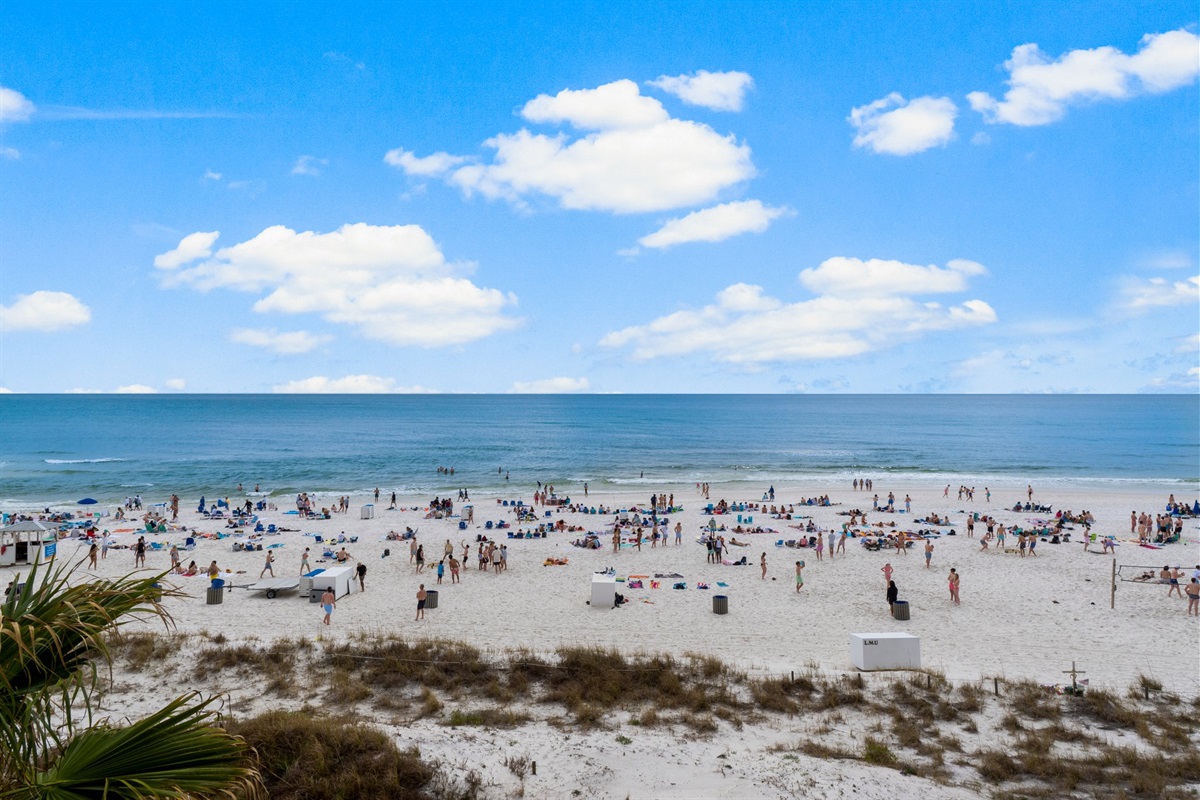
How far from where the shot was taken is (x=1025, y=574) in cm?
2447

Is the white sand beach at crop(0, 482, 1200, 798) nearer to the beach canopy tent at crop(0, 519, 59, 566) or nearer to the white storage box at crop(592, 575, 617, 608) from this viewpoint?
the white storage box at crop(592, 575, 617, 608)

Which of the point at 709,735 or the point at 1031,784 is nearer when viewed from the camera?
the point at 1031,784

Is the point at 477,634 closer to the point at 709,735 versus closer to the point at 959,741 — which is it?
the point at 709,735

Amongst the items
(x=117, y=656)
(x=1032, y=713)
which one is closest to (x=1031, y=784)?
(x=1032, y=713)

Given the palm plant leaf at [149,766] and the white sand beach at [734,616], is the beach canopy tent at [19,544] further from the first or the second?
the palm plant leaf at [149,766]

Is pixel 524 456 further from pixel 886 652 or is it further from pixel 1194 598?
pixel 886 652

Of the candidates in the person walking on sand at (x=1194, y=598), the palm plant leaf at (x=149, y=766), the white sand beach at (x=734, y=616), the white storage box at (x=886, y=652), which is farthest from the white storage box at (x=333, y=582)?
the person walking on sand at (x=1194, y=598)

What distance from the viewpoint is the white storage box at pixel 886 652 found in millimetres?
14680

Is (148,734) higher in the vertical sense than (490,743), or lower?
higher

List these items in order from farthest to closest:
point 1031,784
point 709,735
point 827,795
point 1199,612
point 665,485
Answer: point 665,485 → point 1199,612 → point 709,735 → point 1031,784 → point 827,795

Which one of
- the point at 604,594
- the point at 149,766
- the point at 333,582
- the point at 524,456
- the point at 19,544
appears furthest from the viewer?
the point at 524,456

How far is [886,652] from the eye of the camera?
14742mm

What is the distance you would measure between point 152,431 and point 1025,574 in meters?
112

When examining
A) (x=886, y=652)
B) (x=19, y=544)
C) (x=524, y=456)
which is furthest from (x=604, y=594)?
(x=524, y=456)
